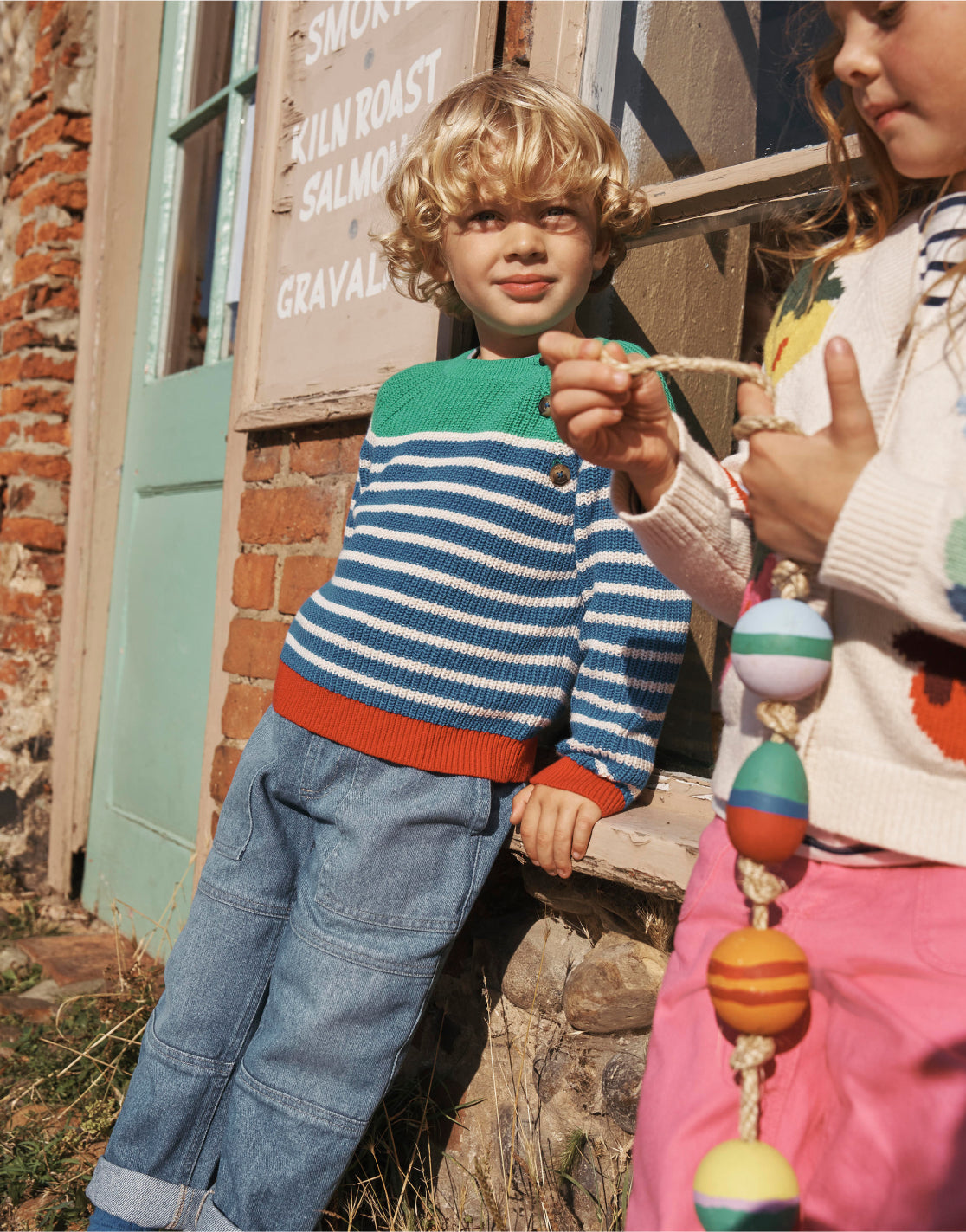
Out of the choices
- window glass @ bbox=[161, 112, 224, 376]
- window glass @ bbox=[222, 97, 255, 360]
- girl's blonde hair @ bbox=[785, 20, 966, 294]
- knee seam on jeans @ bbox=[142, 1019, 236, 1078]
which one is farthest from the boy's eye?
window glass @ bbox=[161, 112, 224, 376]

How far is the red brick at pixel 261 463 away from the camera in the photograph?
234 centimetres

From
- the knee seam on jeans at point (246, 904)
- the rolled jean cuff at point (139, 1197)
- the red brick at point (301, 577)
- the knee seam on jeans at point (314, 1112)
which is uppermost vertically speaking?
the red brick at point (301, 577)

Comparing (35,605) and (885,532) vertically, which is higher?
(885,532)

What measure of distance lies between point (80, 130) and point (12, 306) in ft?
2.09

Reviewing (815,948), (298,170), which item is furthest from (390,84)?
(815,948)

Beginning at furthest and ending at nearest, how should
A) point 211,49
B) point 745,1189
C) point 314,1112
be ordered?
point 211,49 < point 314,1112 < point 745,1189

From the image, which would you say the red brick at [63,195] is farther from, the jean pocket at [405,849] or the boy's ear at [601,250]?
the jean pocket at [405,849]

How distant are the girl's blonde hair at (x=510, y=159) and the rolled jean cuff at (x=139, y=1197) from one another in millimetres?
1579

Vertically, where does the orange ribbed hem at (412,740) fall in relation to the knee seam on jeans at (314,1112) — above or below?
above

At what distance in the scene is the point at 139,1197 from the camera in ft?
5.09

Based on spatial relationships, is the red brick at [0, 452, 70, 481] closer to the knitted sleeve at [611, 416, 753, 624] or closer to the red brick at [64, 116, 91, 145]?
the red brick at [64, 116, 91, 145]

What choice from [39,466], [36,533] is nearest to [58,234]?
[39,466]

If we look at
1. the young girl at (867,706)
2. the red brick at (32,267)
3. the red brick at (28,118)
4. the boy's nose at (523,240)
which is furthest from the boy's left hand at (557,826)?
the red brick at (28,118)

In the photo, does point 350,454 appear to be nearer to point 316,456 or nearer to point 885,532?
point 316,456
